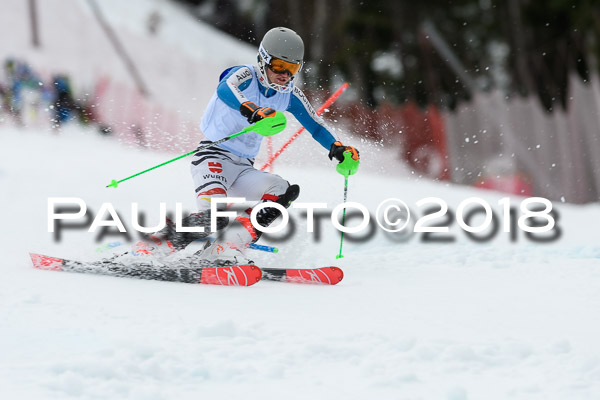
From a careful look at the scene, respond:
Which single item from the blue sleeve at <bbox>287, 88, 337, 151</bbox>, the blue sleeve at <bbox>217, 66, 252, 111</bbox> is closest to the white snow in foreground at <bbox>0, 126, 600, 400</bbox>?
the blue sleeve at <bbox>287, 88, 337, 151</bbox>

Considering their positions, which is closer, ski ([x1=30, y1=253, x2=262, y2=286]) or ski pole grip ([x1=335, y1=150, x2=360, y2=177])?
ski ([x1=30, y1=253, x2=262, y2=286])

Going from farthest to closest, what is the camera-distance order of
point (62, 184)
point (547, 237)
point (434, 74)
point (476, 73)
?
point (476, 73) < point (434, 74) < point (62, 184) < point (547, 237)

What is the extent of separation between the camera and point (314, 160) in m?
7.54

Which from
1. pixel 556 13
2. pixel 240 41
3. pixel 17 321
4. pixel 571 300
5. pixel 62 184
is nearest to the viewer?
pixel 17 321

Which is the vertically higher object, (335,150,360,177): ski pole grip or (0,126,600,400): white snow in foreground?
(335,150,360,177): ski pole grip

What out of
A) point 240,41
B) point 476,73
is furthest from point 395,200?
point 240,41

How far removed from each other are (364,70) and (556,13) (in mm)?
5768

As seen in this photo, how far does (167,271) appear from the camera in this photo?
4.81m

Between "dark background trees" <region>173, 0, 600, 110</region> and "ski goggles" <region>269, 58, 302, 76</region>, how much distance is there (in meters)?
15.6

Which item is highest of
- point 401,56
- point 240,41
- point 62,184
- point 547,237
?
point 240,41

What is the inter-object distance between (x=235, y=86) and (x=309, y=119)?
697 millimetres

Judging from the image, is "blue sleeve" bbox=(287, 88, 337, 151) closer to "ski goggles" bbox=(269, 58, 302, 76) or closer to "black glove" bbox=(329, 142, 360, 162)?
"black glove" bbox=(329, 142, 360, 162)

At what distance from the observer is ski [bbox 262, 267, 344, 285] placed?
495cm

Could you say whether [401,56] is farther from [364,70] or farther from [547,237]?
[547,237]
